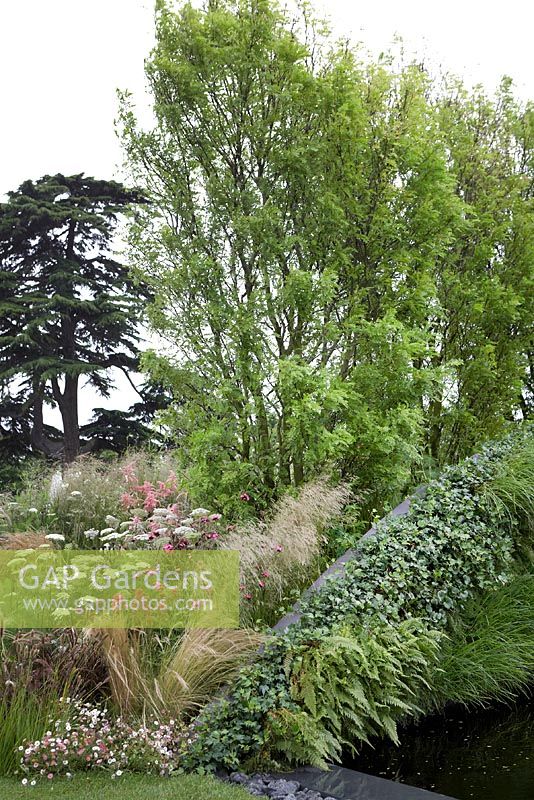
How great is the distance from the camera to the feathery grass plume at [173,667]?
4273 mm

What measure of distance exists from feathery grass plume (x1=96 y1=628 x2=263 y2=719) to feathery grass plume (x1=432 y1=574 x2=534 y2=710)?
4.70ft

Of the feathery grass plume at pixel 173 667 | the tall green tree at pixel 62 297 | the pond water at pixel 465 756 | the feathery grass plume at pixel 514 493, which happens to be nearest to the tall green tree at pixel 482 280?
the feathery grass plume at pixel 514 493

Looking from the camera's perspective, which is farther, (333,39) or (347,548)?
(333,39)

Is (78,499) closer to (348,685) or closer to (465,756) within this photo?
(348,685)

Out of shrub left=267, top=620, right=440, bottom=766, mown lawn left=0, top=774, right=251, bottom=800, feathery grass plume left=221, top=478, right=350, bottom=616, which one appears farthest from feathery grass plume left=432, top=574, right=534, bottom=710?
mown lawn left=0, top=774, right=251, bottom=800

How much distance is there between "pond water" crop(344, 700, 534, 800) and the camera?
4.31 meters

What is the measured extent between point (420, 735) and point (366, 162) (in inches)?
210

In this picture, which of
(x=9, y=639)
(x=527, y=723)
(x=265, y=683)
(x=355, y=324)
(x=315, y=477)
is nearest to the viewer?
(x=265, y=683)

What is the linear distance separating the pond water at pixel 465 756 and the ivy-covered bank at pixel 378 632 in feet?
0.66

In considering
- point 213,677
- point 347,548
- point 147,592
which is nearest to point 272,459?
point 347,548

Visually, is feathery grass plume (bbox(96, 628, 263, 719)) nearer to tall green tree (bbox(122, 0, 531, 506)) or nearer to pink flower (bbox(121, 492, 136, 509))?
tall green tree (bbox(122, 0, 531, 506))

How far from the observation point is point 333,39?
7.56m

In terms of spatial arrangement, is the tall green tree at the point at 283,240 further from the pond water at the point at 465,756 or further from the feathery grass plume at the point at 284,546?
the pond water at the point at 465,756

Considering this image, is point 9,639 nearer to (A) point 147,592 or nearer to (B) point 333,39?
(A) point 147,592
